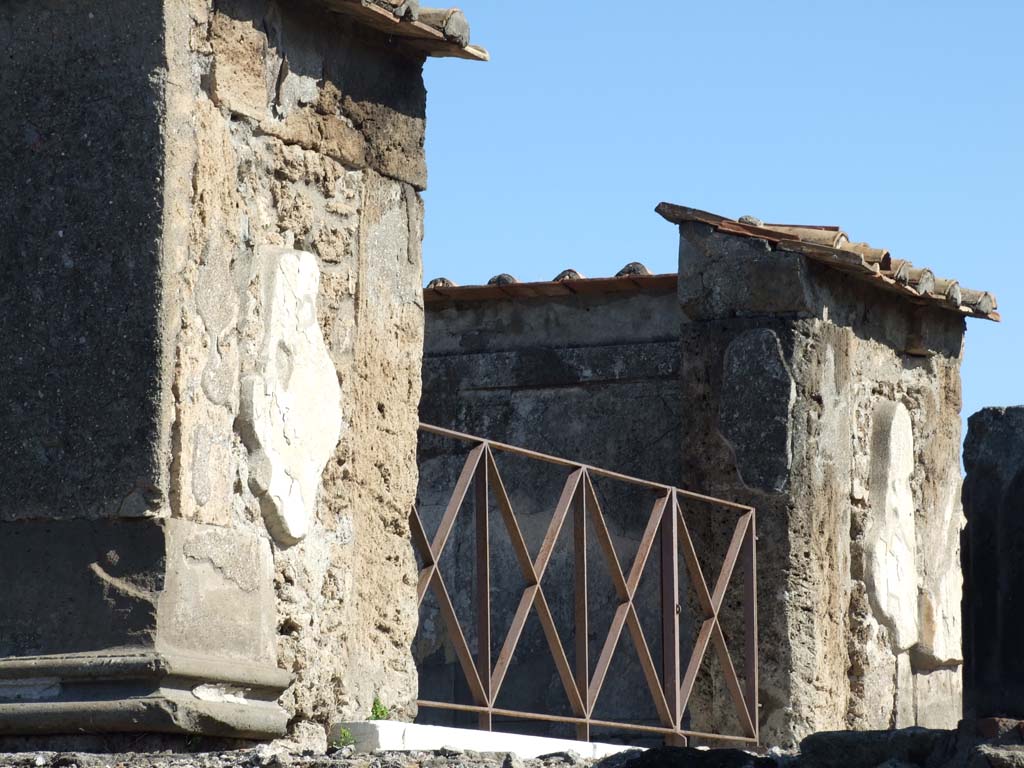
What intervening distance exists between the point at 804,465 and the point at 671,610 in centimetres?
121

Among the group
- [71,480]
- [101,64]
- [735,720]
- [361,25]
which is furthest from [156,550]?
[735,720]

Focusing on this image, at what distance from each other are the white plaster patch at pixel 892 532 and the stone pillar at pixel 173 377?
397 centimetres

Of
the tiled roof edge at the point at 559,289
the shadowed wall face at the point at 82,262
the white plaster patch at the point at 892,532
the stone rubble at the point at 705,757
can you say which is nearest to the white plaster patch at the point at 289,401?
the shadowed wall face at the point at 82,262

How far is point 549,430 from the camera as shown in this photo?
347 inches

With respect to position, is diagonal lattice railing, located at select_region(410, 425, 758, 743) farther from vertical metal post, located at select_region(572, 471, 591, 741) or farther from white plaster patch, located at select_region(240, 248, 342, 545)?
white plaster patch, located at select_region(240, 248, 342, 545)

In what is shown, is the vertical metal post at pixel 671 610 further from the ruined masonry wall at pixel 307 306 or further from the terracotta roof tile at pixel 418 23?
the terracotta roof tile at pixel 418 23

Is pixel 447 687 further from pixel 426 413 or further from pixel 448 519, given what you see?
pixel 448 519

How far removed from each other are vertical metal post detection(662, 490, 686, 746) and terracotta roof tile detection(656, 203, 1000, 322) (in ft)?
4.87

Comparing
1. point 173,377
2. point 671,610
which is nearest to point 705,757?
point 173,377

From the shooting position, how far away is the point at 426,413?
8.99 m

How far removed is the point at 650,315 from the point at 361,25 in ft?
11.6

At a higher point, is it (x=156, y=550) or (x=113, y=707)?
(x=156, y=550)

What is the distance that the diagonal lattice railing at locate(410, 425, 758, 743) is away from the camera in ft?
19.0

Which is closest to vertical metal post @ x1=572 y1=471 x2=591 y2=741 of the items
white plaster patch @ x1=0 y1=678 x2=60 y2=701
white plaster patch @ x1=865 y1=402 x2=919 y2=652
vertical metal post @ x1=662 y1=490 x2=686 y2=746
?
vertical metal post @ x1=662 y1=490 x2=686 y2=746
